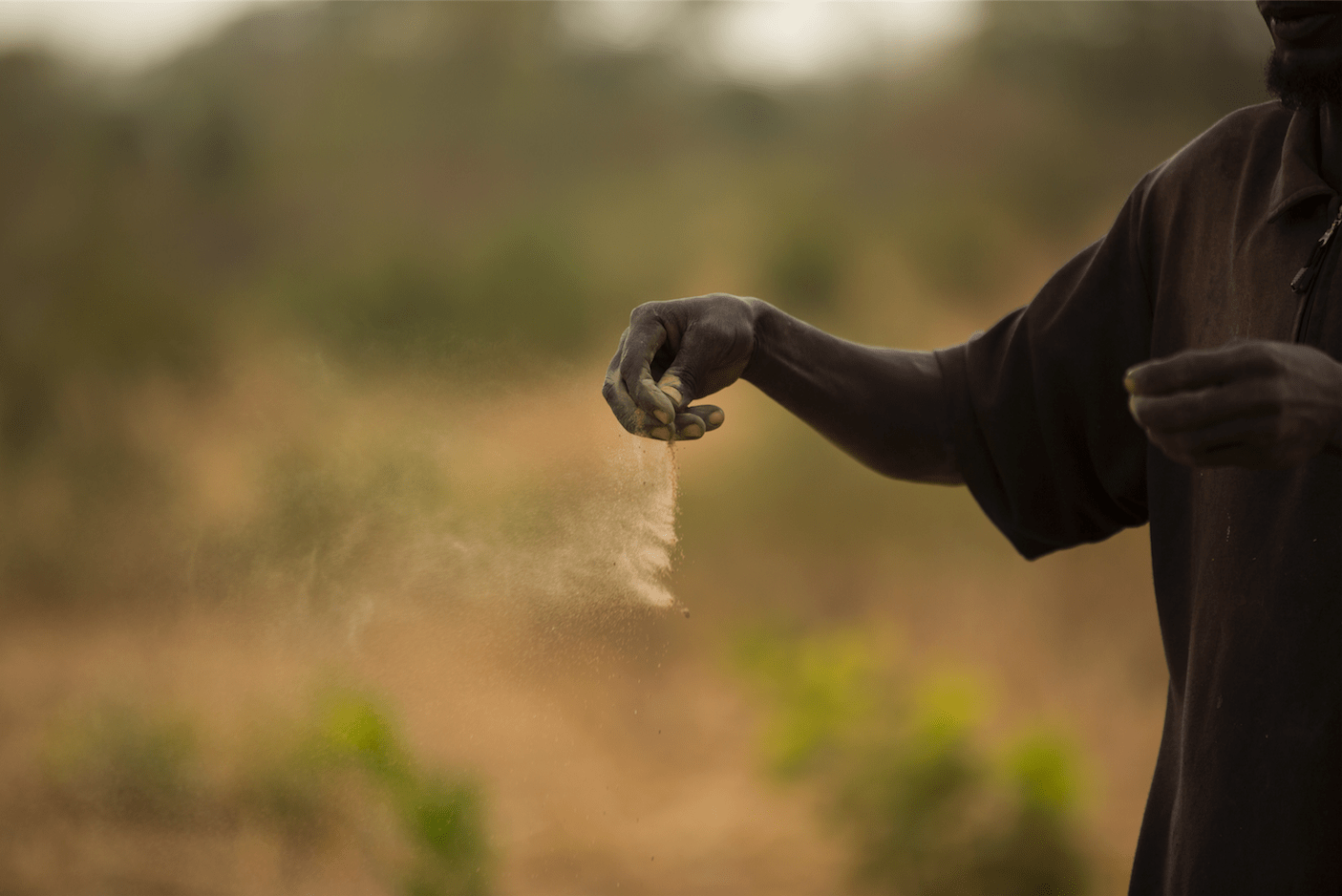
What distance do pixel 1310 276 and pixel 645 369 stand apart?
488mm

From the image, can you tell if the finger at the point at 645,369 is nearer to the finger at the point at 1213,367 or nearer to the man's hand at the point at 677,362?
the man's hand at the point at 677,362

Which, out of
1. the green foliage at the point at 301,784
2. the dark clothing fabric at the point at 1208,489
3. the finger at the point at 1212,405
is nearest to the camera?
the finger at the point at 1212,405

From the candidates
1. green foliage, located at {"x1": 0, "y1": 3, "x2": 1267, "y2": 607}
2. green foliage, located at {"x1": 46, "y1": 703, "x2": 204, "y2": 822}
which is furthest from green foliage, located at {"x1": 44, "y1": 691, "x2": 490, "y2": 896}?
green foliage, located at {"x1": 0, "y1": 3, "x2": 1267, "y2": 607}

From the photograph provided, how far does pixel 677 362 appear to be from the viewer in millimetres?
907

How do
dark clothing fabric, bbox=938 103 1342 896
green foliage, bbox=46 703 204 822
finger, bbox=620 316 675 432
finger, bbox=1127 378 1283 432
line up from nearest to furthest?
finger, bbox=1127 378 1283 432 < dark clothing fabric, bbox=938 103 1342 896 < finger, bbox=620 316 675 432 < green foliage, bbox=46 703 204 822

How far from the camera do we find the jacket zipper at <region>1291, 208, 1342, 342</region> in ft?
2.42

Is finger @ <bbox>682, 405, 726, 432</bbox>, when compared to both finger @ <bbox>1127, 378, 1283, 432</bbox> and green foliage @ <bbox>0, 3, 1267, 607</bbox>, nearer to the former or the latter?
finger @ <bbox>1127, 378, 1283, 432</bbox>

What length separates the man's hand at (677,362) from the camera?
0.83m

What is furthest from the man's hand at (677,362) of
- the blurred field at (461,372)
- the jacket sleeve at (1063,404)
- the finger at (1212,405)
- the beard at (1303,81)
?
the blurred field at (461,372)

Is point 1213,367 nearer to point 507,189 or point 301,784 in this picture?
point 301,784

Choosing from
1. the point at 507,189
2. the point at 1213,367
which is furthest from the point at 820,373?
the point at 507,189

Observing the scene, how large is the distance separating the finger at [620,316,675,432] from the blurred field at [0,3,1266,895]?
1902 mm

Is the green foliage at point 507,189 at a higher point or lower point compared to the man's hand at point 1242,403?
higher

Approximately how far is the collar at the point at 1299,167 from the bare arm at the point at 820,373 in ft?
1.10
